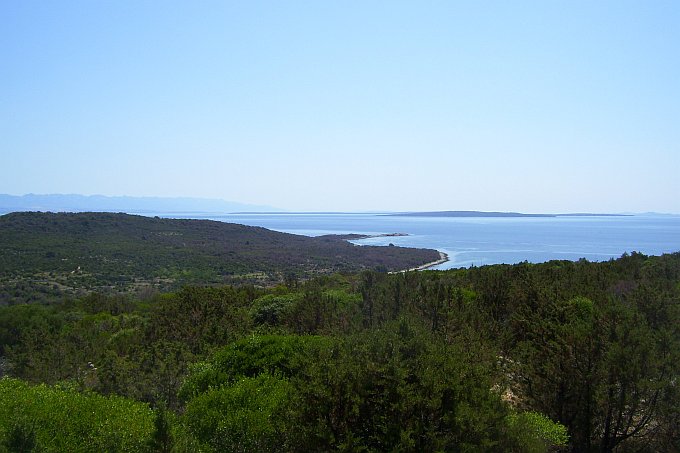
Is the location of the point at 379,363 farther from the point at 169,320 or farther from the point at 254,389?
the point at 169,320

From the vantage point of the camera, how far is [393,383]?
29.6 ft

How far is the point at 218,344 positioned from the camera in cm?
1894

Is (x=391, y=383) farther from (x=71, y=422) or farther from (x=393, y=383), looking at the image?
(x=71, y=422)

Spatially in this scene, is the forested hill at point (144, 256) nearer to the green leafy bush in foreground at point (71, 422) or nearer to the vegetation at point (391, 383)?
the vegetation at point (391, 383)

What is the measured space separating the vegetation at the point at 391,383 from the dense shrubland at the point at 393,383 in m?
0.04

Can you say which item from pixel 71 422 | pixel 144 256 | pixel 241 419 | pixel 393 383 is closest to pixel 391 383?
pixel 393 383

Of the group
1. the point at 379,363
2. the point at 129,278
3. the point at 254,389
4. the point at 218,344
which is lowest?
the point at 129,278

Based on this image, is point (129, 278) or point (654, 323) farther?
point (129, 278)

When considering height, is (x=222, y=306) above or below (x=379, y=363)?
below

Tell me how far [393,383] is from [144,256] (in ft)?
240

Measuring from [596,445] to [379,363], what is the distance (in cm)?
663

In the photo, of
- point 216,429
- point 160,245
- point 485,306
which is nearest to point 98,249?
point 160,245

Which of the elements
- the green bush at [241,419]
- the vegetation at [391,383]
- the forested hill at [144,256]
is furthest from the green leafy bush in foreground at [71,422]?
the forested hill at [144,256]

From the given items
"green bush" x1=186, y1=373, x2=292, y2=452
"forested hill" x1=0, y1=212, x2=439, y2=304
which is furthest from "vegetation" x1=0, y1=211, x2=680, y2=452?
"forested hill" x1=0, y1=212, x2=439, y2=304
